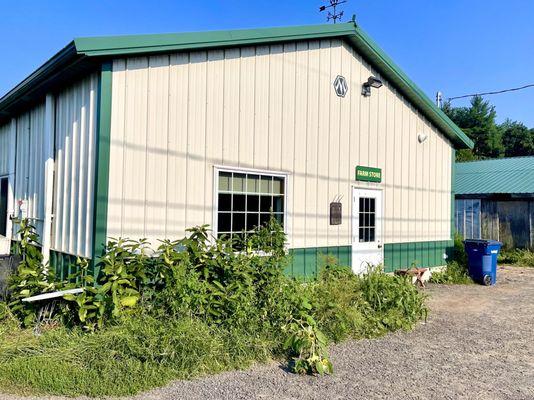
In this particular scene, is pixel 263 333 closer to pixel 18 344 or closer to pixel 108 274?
pixel 108 274

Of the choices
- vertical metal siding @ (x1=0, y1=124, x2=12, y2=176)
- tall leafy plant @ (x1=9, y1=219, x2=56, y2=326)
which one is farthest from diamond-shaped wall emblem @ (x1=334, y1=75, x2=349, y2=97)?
vertical metal siding @ (x1=0, y1=124, x2=12, y2=176)

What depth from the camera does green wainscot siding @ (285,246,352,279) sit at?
7.89 m

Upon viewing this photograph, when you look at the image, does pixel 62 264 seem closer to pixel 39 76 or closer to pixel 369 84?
pixel 39 76

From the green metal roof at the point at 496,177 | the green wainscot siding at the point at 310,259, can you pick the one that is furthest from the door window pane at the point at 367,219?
the green metal roof at the point at 496,177

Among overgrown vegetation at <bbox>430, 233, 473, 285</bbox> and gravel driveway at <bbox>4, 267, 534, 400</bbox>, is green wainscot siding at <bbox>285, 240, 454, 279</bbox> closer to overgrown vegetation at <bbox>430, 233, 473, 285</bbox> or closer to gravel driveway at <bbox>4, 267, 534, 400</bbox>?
overgrown vegetation at <bbox>430, 233, 473, 285</bbox>

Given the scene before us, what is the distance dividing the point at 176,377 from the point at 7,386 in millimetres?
1519

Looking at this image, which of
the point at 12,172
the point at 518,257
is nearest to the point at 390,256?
the point at 518,257

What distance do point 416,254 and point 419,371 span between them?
6.26m

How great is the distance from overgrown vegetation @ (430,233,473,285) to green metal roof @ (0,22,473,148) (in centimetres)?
405

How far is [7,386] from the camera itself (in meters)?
4.05

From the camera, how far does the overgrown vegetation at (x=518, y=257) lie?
595 inches

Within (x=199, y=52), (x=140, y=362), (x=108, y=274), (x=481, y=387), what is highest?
(x=199, y=52)

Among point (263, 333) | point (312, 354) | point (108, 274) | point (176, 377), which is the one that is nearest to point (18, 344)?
point (108, 274)

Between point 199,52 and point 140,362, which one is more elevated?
point 199,52
